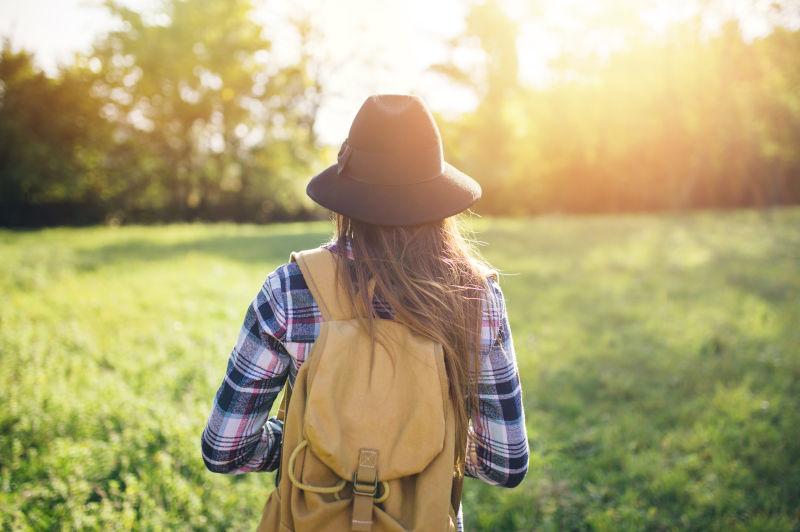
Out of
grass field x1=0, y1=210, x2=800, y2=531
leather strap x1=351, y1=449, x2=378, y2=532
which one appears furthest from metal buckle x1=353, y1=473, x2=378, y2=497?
grass field x1=0, y1=210, x2=800, y2=531

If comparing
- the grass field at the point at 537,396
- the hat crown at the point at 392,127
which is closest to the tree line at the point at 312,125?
the grass field at the point at 537,396

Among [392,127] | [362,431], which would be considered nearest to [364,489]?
[362,431]

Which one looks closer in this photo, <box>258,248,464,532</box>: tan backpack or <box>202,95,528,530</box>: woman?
<box>258,248,464,532</box>: tan backpack

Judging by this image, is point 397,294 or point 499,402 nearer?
point 397,294

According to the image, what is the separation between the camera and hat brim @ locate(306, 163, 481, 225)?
1.45m

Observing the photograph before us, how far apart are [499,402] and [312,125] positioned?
30.9 metres

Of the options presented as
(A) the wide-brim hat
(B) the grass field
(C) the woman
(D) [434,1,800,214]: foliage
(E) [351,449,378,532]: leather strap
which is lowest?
(B) the grass field

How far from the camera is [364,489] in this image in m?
1.32

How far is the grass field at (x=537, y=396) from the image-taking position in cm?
320

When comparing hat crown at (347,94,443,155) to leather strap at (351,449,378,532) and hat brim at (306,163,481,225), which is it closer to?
hat brim at (306,163,481,225)

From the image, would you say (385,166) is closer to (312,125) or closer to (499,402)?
(499,402)

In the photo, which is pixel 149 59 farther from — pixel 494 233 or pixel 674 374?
pixel 674 374

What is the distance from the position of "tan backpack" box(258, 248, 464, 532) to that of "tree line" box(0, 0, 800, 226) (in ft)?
70.1

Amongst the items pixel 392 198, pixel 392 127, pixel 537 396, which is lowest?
pixel 537 396
